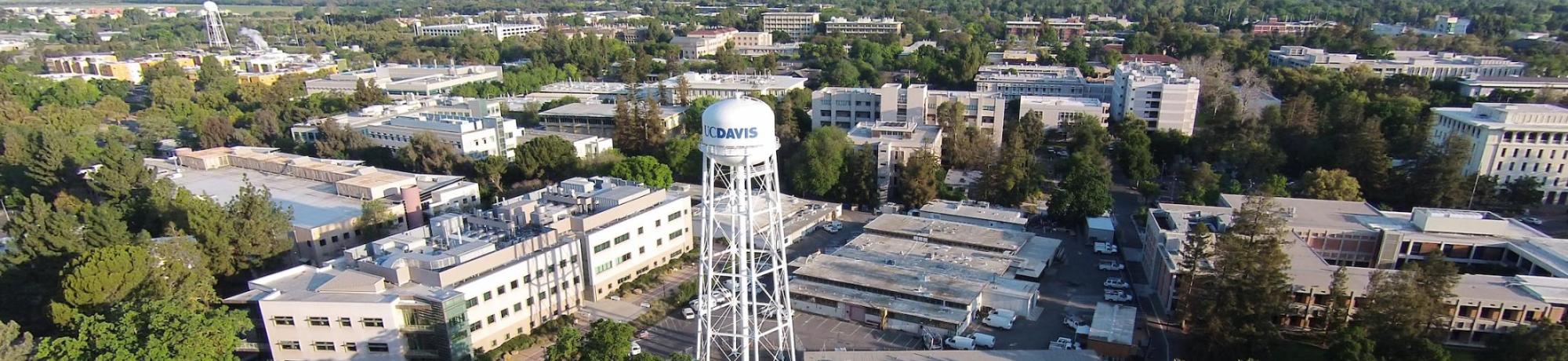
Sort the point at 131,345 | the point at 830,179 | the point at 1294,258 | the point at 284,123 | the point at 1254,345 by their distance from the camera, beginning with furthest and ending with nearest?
the point at 284,123 < the point at 830,179 < the point at 1294,258 < the point at 1254,345 < the point at 131,345

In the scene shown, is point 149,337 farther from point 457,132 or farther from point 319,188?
point 457,132

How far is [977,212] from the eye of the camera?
37.0 m

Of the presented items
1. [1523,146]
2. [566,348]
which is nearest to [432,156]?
[566,348]

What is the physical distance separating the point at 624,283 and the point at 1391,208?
35960mm

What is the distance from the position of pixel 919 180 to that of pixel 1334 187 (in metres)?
18.4

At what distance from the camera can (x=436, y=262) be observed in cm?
2342

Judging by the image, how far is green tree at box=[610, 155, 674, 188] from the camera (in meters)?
39.3

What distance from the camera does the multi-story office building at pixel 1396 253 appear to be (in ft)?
77.9

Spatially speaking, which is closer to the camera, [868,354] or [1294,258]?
[868,354]

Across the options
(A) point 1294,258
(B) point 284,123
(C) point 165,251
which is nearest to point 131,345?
(C) point 165,251

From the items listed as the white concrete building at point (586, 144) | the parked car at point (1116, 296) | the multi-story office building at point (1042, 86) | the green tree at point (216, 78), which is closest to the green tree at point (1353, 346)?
the parked car at point (1116, 296)

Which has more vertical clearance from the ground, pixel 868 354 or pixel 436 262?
pixel 436 262

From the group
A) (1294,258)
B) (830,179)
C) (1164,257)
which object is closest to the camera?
(1294,258)

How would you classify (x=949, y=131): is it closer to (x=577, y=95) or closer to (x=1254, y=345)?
(x=1254, y=345)
